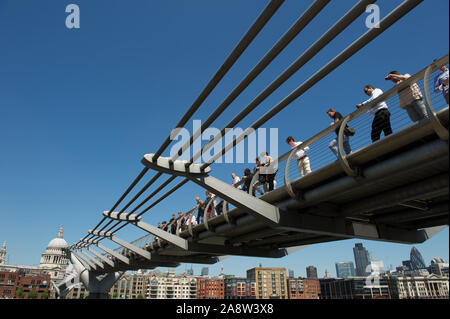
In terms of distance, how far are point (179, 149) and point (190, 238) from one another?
27.2 feet

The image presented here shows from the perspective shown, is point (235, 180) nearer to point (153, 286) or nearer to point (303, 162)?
point (303, 162)

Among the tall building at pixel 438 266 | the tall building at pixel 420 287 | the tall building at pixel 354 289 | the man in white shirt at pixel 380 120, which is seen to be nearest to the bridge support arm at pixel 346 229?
the man in white shirt at pixel 380 120

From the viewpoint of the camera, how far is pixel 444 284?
129750mm

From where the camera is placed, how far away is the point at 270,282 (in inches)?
5861

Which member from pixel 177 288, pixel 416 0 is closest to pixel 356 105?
pixel 416 0

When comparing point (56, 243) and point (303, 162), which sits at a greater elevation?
point (56, 243)

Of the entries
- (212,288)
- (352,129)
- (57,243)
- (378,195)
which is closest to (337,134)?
(352,129)

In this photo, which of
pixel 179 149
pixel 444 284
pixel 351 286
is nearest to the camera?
pixel 179 149

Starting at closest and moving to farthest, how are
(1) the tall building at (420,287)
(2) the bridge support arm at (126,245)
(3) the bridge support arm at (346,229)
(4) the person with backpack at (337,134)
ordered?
(4) the person with backpack at (337,134), (3) the bridge support arm at (346,229), (2) the bridge support arm at (126,245), (1) the tall building at (420,287)

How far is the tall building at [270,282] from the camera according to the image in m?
146

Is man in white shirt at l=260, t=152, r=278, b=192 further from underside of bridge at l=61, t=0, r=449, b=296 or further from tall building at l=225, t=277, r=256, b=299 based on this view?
tall building at l=225, t=277, r=256, b=299

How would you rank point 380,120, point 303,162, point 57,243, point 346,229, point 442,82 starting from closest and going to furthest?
point 442,82
point 380,120
point 303,162
point 346,229
point 57,243

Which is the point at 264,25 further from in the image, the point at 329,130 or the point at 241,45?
the point at 329,130

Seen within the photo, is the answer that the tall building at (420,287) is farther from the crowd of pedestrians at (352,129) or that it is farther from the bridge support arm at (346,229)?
the crowd of pedestrians at (352,129)
